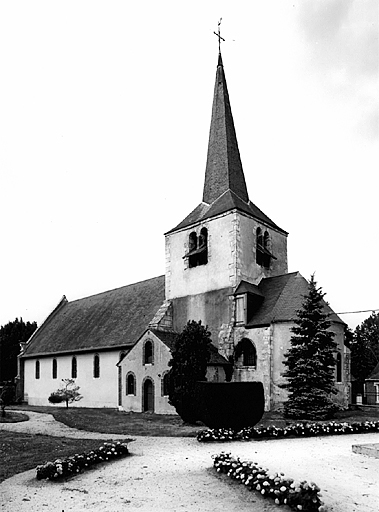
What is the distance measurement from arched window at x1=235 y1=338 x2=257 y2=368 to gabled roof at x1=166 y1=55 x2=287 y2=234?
8.20 m

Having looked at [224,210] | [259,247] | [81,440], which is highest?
[224,210]

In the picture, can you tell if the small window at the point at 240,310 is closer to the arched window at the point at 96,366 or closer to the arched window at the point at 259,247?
the arched window at the point at 259,247

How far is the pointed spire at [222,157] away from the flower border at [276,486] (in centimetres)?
2466

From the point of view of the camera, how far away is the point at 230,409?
16781 mm

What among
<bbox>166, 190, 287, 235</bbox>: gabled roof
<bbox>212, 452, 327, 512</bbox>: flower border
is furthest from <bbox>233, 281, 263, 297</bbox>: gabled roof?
<bbox>212, 452, 327, 512</bbox>: flower border

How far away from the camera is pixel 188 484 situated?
370 inches

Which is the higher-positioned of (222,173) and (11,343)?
(222,173)

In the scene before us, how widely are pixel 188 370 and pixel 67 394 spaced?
50.1ft

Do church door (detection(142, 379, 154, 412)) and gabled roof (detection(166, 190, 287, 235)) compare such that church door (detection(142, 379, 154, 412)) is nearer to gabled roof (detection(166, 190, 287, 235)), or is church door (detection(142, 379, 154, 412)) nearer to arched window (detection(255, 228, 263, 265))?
arched window (detection(255, 228, 263, 265))

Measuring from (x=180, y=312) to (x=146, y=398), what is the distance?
6174 mm

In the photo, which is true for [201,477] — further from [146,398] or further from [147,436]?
[146,398]

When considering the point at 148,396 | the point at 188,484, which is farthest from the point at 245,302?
the point at 188,484

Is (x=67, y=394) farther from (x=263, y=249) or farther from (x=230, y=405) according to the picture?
(x=230, y=405)

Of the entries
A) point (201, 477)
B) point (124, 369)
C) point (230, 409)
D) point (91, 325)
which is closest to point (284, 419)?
point (230, 409)
